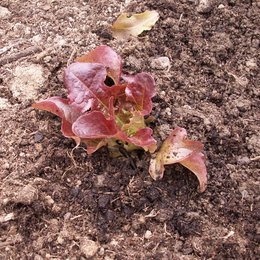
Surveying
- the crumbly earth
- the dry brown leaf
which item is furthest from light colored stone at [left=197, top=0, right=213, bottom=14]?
the dry brown leaf

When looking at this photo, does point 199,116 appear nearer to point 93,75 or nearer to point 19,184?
point 93,75

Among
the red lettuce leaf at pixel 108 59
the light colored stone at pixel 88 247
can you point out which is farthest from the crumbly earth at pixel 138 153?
the red lettuce leaf at pixel 108 59

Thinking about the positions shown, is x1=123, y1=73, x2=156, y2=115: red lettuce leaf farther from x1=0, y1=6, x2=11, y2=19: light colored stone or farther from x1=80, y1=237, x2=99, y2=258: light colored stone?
x1=0, y1=6, x2=11, y2=19: light colored stone

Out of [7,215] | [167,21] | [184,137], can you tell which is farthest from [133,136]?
[167,21]

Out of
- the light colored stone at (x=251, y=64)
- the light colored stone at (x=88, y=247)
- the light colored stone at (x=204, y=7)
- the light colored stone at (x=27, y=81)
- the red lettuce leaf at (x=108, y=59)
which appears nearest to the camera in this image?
the light colored stone at (x=88, y=247)

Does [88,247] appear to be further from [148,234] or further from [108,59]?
[108,59]

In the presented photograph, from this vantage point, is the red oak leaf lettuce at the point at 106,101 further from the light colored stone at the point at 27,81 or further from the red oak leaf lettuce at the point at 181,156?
the light colored stone at the point at 27,81
